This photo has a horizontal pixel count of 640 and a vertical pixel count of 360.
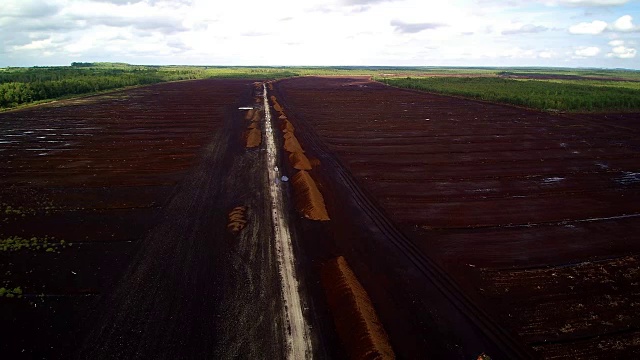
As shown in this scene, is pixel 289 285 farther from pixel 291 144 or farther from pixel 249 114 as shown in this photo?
pixel 249 114

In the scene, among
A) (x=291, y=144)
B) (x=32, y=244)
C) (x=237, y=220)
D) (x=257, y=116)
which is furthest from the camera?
(x=257, y=116)

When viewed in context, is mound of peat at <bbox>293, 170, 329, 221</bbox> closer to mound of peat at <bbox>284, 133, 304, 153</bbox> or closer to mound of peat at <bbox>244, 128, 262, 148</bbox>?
mound of peat at <bbox>284, 133, 304, 153</bbox>

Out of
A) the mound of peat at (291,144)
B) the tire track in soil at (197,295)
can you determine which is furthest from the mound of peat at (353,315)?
the mound of peat at (291,144)

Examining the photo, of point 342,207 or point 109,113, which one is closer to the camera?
point 342,207

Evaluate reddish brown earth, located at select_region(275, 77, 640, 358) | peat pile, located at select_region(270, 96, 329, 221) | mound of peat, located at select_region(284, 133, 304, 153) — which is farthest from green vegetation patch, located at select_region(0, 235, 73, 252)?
mound of peat, located at select_region(284, 133, 304, 153)

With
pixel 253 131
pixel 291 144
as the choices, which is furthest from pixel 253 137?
pixel 291 144

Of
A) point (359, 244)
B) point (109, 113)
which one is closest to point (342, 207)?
point (359, 244)

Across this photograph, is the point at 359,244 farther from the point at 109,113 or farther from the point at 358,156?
the point at 109,113
